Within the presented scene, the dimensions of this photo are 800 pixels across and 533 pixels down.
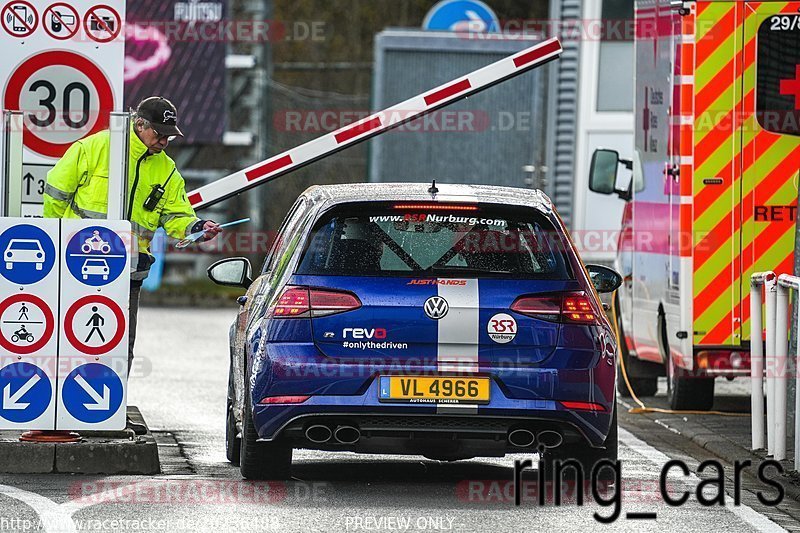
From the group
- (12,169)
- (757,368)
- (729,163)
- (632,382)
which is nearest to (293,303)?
(12,169)

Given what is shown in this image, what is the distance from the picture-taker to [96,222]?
1006cm

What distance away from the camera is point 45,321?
33.0 ft

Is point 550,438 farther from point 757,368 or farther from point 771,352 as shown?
point 757,368

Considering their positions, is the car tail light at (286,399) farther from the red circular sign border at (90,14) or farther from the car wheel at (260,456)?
the red circular sign border at (90,14)

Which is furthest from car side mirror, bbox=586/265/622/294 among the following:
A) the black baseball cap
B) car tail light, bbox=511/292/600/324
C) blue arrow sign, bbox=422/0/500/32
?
blue arrow sign, bbox=422/0/500/32

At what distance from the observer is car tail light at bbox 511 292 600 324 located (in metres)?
9.28

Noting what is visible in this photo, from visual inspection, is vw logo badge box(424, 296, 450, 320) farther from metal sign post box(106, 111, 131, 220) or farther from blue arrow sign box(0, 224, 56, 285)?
blue arrow sign box(0, 224, 56, 285)

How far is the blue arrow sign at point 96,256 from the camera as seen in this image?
1007 centimetres

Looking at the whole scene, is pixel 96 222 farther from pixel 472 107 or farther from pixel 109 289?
→ pixel 472 107

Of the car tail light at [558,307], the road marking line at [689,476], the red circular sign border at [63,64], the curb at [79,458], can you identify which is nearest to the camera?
the road marking line at [689,476]

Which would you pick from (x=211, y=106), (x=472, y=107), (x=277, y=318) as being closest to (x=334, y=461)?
(x=277, y=318)

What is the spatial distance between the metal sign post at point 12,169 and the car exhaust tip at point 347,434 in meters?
2.08

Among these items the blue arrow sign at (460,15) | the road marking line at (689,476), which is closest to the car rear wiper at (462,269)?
the road marking line at (689,476)

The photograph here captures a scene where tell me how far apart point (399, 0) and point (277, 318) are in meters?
45.4
